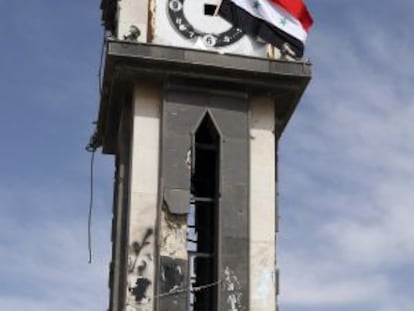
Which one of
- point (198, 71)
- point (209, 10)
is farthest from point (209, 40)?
point (198, 71)

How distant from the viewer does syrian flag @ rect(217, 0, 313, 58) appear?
32.9m

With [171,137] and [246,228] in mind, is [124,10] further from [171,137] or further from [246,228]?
[246,228]

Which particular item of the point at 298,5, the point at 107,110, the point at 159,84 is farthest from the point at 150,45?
the point at 298,5

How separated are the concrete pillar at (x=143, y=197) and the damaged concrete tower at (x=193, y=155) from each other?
0.03 metres

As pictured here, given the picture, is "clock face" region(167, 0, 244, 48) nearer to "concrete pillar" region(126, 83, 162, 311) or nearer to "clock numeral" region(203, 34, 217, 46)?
"clock numeral" region(203, 34, 217, 46)

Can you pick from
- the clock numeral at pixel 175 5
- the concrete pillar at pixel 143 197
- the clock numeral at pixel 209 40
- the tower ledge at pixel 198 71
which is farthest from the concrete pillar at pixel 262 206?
the clock numeral at pixel 175 5

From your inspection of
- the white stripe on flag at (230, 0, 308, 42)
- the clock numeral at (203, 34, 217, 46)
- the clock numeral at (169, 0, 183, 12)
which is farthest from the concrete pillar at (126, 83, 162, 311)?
the white stripe on flag at (230, 0, 308, 42)

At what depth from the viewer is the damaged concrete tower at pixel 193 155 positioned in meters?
29.7

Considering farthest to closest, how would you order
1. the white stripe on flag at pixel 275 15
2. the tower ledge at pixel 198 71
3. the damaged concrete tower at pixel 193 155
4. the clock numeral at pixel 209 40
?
1. the white stripe on flag at pixel 275 15
2. the clock numeral at pixel 209 40
3. the tower ledge at pixel 198 71
4. the damaged concrete tower at pixel 193 155

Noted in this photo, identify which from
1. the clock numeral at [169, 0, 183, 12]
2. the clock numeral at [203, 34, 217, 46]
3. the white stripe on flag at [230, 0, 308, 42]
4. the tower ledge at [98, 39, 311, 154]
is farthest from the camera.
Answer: the white stripe on flag at [230, 0, 308, 42]

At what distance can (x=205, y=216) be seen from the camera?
32094 mm

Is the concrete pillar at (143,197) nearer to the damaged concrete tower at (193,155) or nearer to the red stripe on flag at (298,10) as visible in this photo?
the damaged concrete tower at (193,155)

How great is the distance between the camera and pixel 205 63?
31328 millimetres

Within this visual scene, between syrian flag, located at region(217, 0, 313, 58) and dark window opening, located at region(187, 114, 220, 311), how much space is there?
Answer: 345 cm
